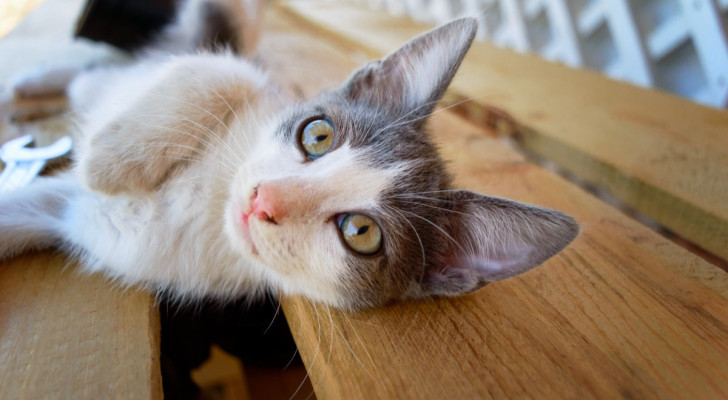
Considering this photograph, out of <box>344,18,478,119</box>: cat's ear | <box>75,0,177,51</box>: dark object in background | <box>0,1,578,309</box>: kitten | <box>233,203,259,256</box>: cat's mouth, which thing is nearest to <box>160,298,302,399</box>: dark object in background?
<box>0,1,578,309</box>: kitten

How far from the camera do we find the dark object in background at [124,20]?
145 cm

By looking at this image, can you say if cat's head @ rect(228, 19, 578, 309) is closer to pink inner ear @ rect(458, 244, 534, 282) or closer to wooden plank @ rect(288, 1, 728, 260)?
pink inner ear @ rect(458, 244, 534, 282)

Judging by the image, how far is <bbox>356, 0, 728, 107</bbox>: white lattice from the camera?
6.54 feet

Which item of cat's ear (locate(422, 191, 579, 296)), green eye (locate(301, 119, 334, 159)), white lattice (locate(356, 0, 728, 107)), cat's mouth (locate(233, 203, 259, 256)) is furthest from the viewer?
white lattice (locate(356, 0, 728, 107))

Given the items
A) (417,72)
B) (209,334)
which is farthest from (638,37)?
(209,334)

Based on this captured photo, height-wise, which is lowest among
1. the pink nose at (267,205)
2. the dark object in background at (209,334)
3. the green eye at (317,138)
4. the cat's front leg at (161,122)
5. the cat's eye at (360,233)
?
the dark object in background at (209,334)

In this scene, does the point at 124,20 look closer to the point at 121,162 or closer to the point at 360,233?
the point at 121,162

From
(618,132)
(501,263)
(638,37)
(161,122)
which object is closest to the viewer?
(501,263)

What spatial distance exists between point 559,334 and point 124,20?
1671mm

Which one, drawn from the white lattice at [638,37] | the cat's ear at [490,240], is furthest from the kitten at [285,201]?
the white lattice at [638,37]

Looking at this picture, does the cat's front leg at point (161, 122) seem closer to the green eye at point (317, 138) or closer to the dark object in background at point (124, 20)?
the green eye at point (317, 138)

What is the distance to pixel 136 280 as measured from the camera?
0.87 meters

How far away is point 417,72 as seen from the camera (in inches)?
40.1

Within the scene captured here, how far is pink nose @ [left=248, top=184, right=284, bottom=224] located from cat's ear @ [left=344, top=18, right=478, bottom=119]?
1.28 feet
